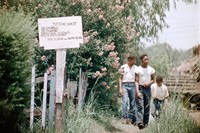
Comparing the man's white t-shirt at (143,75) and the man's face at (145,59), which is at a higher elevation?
the man's face at (145,59)

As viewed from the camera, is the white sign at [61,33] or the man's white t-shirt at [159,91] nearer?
the white sign at [61,33]

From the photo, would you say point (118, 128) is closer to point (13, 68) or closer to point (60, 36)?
point (60, 36)

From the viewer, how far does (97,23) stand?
8.77m

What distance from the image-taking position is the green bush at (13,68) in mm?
4844

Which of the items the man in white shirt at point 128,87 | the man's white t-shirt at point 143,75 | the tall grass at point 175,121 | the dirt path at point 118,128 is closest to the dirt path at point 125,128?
the dirt path at point 118,128

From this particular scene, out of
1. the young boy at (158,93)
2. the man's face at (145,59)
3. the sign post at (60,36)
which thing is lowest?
the young boy at (158,93)

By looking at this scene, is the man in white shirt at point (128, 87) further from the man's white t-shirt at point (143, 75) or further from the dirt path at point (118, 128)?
the man's white t-shirt at point (143, 75)

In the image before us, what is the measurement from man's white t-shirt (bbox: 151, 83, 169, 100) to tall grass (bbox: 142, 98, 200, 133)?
107 centimetres

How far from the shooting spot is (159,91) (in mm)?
7406

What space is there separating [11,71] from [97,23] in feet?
13.7

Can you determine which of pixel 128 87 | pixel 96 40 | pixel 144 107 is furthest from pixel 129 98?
pixel 96 40

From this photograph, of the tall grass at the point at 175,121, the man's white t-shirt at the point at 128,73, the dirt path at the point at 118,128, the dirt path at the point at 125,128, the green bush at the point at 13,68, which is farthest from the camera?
the man's white t-shirt at the point at 128,73

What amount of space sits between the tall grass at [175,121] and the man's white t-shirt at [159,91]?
107 centimetres

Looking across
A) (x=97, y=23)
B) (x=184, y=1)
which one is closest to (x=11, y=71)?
(x=97, y=23)
